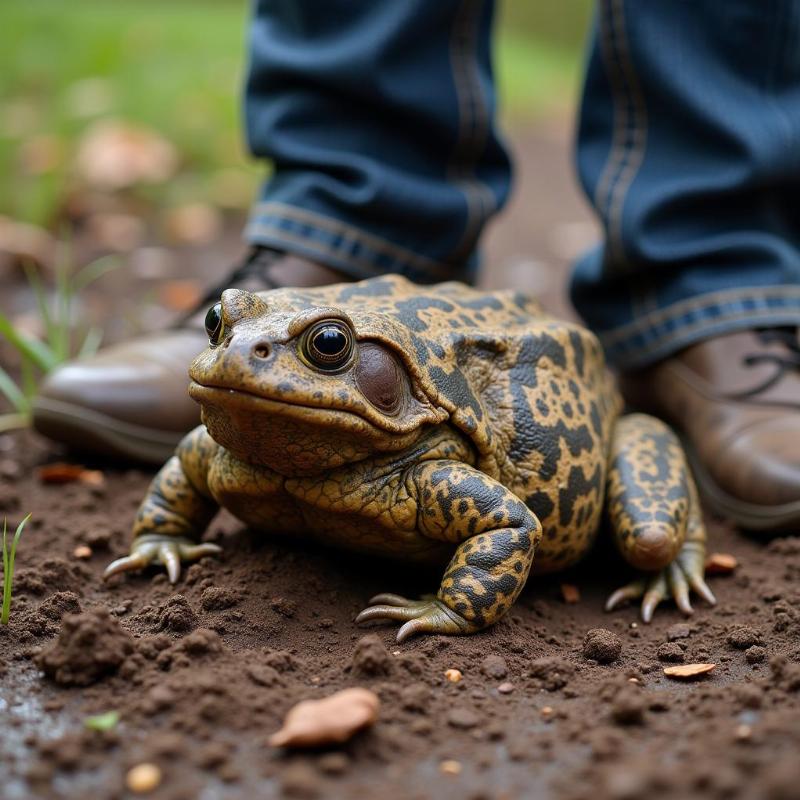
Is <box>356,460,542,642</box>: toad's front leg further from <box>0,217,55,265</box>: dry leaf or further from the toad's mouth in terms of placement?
<box>0,217,55,265</box>: dry leaf

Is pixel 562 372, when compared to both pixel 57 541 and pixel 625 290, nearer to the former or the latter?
pixel 625 290

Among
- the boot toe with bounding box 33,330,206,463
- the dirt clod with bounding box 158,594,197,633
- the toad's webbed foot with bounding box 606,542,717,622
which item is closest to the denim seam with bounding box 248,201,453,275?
the boot toe with bounding box 33,330,206,463

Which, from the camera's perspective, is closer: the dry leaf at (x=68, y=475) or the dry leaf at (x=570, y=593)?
the dry leaf at (x=570, y=593)

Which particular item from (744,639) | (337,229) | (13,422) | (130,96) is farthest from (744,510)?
(130,96)

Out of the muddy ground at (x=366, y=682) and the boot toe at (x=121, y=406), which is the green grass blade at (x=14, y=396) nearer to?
the boot toe at (x=121, y=406)

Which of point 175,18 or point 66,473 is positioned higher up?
point 175,18

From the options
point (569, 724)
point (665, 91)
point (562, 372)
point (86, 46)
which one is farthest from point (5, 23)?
point (569, 724)

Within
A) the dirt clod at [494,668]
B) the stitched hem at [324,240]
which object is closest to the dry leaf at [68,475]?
the stitched hem at [324,240]
